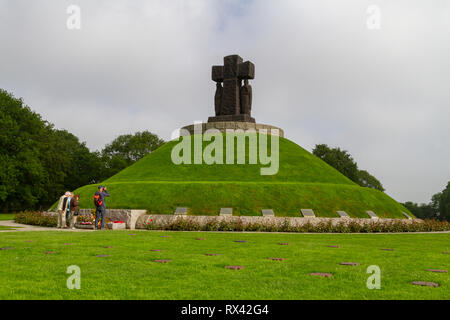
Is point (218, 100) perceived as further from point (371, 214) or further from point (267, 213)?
point (371, 214)

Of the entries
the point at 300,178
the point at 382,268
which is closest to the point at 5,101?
the point at 300,178

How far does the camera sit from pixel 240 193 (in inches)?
1163

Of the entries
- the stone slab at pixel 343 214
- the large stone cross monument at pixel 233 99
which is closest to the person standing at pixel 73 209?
the stone slab at pixel 343 214

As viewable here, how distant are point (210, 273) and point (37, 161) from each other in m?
56.1

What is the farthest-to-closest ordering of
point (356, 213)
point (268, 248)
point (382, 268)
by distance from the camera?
1. point (356, 213)
2. point (268, 248)
3. point (382, 268)

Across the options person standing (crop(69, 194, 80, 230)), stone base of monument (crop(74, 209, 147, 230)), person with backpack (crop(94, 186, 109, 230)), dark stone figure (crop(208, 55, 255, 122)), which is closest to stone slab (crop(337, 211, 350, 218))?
stone base of monument (crop(74, 209, 147, 230))

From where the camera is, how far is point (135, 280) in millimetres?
7832

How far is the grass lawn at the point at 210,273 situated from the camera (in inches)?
269

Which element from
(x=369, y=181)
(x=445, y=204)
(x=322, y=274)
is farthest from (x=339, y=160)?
(x=322, y=274)

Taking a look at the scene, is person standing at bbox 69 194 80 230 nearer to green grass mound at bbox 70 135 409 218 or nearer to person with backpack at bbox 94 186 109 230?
person with backpack at bbox 94 186 109 230

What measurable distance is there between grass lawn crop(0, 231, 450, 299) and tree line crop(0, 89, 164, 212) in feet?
145

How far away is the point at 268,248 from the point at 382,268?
4728mm

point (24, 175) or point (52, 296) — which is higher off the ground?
point (24, 175)
